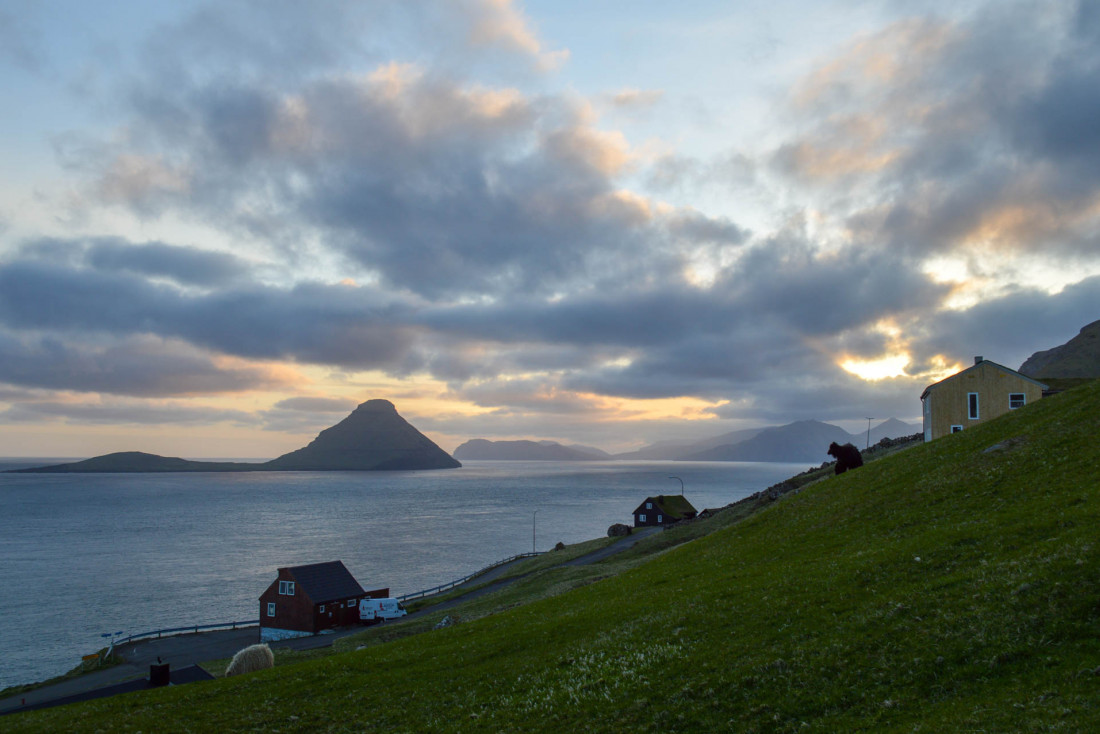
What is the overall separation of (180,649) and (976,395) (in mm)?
84639

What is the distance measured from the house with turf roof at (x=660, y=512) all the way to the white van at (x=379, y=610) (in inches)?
2245

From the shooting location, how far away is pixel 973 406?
2239 inches

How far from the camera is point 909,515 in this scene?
90.8 feet

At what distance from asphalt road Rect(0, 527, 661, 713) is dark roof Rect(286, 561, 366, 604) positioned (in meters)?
4.16

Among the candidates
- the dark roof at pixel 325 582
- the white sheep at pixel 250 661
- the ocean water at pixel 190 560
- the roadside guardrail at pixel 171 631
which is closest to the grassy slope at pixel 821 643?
the white sheep at pixel 250 661

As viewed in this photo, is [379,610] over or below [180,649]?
over

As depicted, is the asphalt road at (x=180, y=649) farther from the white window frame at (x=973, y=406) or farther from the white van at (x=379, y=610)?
the white window frame at (x=973, y=406)

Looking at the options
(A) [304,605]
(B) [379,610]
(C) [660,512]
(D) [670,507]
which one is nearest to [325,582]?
(A) [304,605]

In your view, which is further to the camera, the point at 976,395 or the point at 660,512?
the point at 660,512

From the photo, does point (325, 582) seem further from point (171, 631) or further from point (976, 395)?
point (976, 395)

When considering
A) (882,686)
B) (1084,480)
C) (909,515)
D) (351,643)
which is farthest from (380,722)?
(351,643)

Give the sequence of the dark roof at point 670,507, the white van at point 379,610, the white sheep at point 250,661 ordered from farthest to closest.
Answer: the dark roof at point 670,507
the white van at point 379,610
the white sheep at point 250,661

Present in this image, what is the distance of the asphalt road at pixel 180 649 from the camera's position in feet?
176

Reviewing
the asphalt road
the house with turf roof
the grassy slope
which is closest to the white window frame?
the grassy slope
